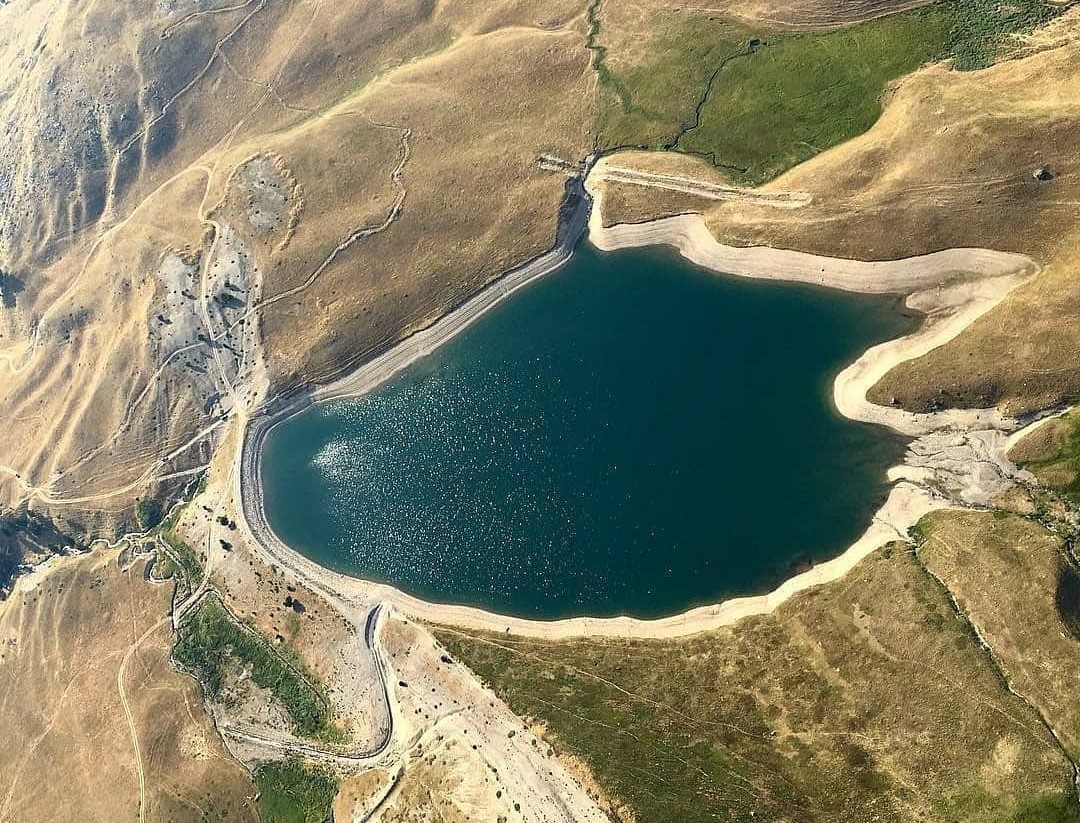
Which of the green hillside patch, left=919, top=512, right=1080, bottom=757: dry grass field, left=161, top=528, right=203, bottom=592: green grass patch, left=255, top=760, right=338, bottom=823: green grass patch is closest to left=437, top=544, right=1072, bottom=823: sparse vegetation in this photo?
left=919, top=512, right=1080, bottom=757: dry grass field

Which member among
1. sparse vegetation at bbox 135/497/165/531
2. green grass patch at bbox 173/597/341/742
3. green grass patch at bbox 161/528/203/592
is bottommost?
green grass patch at bbox 173/597/341/742

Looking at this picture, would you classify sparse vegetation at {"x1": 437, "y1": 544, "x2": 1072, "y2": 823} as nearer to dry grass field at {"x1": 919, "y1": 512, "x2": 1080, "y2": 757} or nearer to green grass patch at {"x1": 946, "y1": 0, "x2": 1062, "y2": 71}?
dry grass field at {"x1": 919, "y1": 512, "x2": 1080, "y2": 757}

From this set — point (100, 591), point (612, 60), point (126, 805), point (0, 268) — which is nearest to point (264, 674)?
point (126, 805)

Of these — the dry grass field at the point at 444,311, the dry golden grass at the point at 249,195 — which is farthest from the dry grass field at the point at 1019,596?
the dry golden grass at the point at 249,195

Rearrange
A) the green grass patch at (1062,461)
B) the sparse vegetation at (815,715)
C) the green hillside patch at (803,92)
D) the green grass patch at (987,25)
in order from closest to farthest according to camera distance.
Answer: the sparse vegetation at (815,715) < the green grass patch at (1062,461) < the green grass patch at (987,25) < the green hillside patch at (803,92)

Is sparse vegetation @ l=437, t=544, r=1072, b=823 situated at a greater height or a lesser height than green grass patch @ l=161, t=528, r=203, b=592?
lesser

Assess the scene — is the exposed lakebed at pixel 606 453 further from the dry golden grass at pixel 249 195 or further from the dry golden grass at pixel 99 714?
the dry golden grass at pixel 99 714

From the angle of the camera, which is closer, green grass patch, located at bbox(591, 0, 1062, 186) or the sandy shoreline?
the sandy shoreline

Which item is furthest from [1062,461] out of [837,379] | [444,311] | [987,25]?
[444,311]
